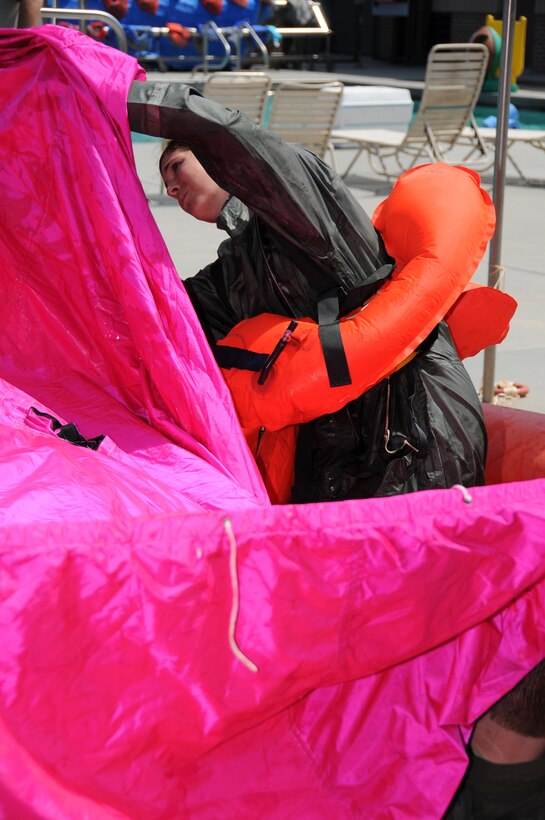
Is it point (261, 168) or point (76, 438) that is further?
point (76, 438)

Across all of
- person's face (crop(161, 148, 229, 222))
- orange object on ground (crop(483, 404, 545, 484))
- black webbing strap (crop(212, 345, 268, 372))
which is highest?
person's face (crop(161, 148, 229, 222))

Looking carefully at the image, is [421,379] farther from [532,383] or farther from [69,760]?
[532,383]

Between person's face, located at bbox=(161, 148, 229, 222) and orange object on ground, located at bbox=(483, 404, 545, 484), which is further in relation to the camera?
orange object on ground, located at bbox=(483, 404, 545, 484)

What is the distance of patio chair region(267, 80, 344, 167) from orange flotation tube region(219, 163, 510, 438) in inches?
242

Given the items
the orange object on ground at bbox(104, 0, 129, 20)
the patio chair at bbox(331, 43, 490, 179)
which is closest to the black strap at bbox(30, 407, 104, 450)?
the patio chair at bbox(331, 43, 490, 179)

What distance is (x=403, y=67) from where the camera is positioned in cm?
2311

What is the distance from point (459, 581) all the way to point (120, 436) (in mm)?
1013

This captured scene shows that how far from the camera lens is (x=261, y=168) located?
2115 millimetres

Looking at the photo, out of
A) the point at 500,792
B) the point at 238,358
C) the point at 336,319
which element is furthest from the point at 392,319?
the point at 500,792

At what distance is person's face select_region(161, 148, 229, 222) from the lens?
2340mm

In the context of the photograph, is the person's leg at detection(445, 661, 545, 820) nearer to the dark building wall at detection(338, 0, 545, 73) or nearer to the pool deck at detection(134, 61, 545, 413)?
the pool deck at detection(134, 61, 545, 413)

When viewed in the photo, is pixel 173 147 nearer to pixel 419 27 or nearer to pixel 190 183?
pixel 190 183

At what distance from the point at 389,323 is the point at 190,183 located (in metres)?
0.60

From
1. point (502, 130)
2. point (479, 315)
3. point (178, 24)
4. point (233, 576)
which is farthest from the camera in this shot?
point (178, 24)
